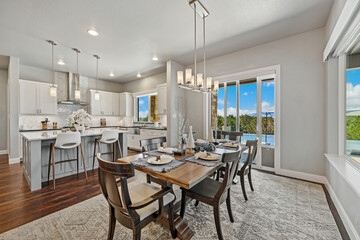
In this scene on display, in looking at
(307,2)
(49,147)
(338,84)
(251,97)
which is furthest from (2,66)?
(338,84)

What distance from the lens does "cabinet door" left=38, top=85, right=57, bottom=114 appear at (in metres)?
4.76

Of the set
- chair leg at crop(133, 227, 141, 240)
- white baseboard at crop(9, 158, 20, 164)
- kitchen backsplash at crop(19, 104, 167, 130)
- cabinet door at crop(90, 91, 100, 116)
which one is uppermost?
cabinet door at crop(90, 91, 100, 116)

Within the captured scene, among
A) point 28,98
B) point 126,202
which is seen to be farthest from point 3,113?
point 126,202

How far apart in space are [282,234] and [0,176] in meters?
5.07

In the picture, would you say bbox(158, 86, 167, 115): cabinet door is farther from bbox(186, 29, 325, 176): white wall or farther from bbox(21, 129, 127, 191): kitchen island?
bbox(186, 29, 325, 176): white wall

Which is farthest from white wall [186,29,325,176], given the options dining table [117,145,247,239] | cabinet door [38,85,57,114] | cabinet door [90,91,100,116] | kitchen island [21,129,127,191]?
cabinet door [38,85,57,114]

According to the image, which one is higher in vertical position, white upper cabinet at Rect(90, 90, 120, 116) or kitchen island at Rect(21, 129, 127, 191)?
white upper cabinet at Rect(90, 90, 120, 116)

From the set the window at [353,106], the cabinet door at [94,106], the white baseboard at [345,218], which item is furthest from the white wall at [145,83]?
the white baseboard at [345,218]

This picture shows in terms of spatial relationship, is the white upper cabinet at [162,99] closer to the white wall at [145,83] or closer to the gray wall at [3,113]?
the white wall at [145,83]

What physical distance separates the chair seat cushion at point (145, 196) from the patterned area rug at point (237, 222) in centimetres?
46

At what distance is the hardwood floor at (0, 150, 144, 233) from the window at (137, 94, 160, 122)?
Answer: 306 cm

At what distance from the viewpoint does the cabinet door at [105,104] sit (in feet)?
20.3

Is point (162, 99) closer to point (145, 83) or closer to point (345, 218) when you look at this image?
point (145, 83)

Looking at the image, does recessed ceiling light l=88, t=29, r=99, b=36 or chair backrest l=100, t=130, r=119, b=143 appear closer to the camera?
recessed ceiling light l=88, t=29, r=99, b=36
